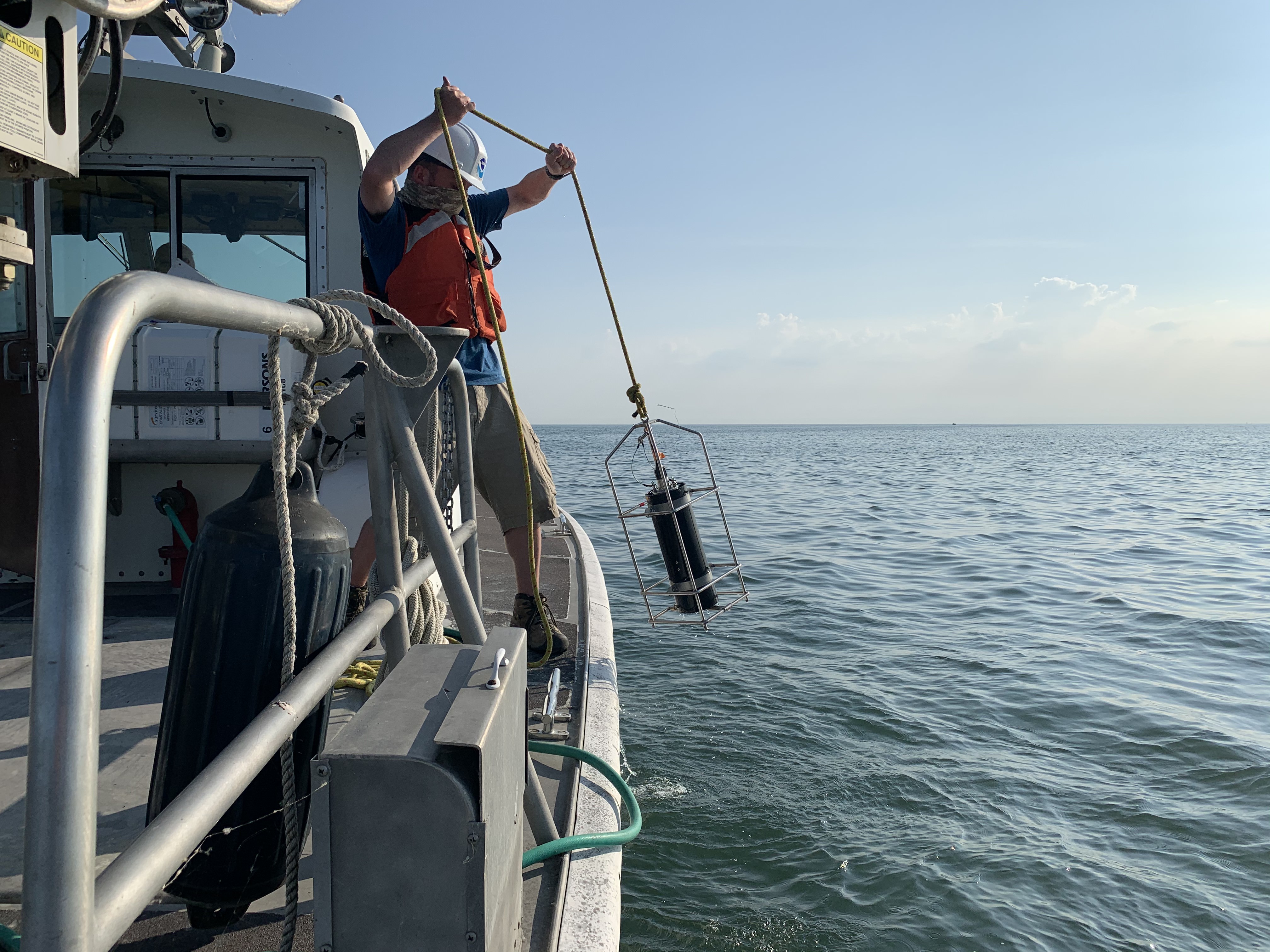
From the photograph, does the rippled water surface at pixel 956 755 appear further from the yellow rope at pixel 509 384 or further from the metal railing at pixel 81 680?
the metal railing at pixel 81 680

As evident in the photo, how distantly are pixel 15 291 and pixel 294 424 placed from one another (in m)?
3.99

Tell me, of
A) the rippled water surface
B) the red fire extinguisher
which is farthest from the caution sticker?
the rippled water surface

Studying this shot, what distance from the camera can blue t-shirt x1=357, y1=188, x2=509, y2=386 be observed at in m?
3.54

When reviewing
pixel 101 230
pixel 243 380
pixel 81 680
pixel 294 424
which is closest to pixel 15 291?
pixel 101 230

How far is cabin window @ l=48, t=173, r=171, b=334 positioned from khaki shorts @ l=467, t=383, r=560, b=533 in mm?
2302

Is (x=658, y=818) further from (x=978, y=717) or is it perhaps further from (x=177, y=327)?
(x=177, y=327)

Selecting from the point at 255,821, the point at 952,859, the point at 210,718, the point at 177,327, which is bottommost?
the point at 952,859

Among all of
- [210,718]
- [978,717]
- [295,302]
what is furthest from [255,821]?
[978,717]

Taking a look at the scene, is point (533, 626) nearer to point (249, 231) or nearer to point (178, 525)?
point (178, 525)

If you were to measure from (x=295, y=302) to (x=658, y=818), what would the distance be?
3.78m

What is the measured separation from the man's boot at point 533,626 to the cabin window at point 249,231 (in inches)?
93.0

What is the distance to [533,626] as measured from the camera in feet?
13.0

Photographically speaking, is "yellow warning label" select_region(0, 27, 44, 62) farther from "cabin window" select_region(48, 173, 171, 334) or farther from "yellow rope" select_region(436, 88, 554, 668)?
"cabin window" select_region(48, 173, 171, 334)

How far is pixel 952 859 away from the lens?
14.3 feet
